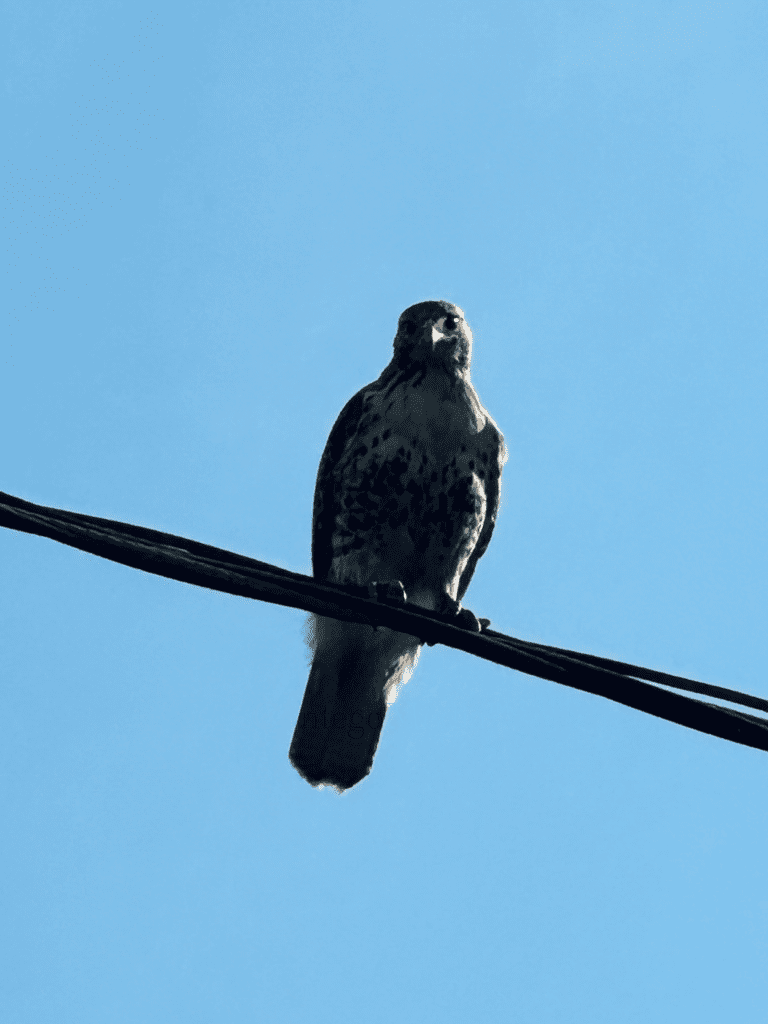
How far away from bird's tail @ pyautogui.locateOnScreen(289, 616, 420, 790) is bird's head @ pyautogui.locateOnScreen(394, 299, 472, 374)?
1.20m

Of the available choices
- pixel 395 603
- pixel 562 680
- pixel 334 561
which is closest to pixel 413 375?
pixel 334 561

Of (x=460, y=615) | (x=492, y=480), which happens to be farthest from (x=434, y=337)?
(x=460, y=615)

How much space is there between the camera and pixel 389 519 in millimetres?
5844

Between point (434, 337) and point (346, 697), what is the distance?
5.30ft

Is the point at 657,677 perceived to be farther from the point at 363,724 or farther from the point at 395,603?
the point at 363,724

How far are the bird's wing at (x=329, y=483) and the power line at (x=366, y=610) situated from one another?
2731mm

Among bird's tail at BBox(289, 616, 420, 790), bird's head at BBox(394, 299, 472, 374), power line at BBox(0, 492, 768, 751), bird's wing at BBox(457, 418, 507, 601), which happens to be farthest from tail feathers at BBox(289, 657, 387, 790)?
power line at BBox(0, 492, 768, 751)

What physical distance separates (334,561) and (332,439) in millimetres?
540

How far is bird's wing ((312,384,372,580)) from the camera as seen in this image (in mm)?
6156

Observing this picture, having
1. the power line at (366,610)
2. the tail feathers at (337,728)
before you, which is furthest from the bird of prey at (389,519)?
the power line at (366,610)

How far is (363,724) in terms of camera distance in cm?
603

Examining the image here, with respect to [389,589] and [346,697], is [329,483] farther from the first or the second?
[346,697]

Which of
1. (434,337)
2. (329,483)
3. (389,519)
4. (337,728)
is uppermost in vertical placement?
(434,337)

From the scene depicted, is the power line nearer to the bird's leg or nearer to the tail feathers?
the bird's leg
